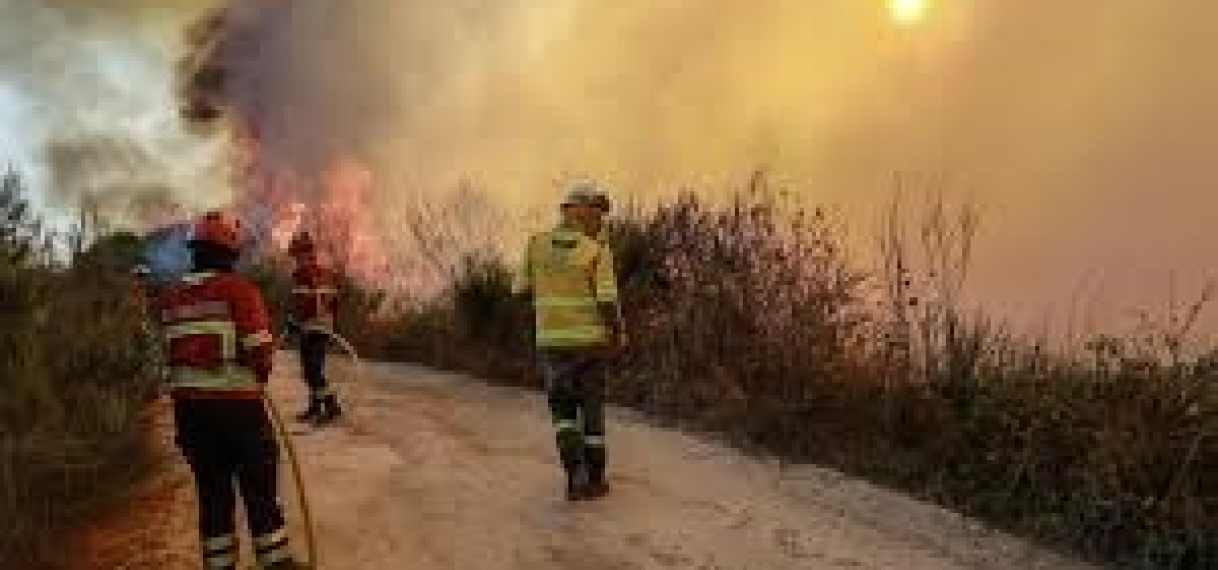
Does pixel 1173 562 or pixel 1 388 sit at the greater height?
pixel 1 388

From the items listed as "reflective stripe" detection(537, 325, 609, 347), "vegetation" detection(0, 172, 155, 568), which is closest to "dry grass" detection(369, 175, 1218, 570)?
"reflective stripe" detection(537, 325, 609, 347)

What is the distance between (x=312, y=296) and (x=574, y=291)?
397cm

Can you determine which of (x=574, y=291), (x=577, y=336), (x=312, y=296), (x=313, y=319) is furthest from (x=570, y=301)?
(x=312, y=296)

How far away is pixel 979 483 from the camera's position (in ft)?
43.4

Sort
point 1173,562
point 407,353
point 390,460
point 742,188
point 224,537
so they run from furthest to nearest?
1. point 407,353
2. point 742,188
3. point 390,460
4. point 1173,562
5. point 224,537

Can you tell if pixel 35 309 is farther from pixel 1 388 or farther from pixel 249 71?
pixel 249 71

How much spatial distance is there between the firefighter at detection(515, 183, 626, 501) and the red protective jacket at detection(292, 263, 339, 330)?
12.0 ft

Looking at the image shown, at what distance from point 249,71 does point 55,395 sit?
2158cm

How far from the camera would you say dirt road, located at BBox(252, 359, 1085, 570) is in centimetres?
1124

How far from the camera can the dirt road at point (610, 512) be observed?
11.2m

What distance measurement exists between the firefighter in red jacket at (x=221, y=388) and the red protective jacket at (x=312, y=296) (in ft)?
18.3

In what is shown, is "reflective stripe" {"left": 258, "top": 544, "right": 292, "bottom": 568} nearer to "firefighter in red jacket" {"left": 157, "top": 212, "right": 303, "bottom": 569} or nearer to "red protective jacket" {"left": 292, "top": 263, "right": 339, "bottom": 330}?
"firefighter in red jacket" {"left": 157, "top": 212, "right": 303, "bottom": 569}

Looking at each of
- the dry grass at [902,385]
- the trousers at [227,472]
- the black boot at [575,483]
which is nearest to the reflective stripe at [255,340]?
the trousers at [227,472]

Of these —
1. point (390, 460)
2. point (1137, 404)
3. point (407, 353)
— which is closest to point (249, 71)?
point (407, 353)
